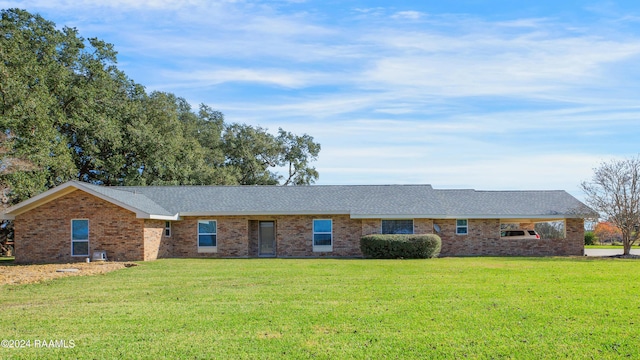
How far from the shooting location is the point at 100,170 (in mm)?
38094

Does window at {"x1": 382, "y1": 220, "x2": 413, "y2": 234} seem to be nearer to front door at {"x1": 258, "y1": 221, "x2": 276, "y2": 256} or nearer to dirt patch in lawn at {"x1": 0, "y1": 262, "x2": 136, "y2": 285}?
front door at {"x1": 258, "y1": 221, "x2": 276, "y2": 256}

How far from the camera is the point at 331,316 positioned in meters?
10.6

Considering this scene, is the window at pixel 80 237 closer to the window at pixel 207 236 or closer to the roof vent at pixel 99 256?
the roof vent at pixel 99 256

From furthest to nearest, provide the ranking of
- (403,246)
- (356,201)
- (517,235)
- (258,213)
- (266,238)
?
(517,235) → (356,201) → (266,238) → (258,213) → (403,246)

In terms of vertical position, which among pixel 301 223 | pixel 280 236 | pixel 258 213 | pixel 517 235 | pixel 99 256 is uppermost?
pixel 258 213

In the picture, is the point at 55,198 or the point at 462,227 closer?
the point at 55,198

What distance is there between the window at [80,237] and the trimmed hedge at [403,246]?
12.1m

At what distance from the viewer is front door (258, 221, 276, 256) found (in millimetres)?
29234

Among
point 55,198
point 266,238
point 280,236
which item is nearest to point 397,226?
point 280,236

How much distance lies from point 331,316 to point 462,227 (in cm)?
1965

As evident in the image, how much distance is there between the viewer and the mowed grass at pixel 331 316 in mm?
8383

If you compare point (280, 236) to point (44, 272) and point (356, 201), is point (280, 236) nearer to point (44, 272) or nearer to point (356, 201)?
point (356, 201)

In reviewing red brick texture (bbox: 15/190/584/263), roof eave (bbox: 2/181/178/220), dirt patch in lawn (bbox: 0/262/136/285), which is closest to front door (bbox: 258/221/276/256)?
red brick texture (bbox: 15/190/584/263)

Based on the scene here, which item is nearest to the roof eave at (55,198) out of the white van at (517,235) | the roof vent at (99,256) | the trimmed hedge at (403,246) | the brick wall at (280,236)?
the roof vent at (99,256)
